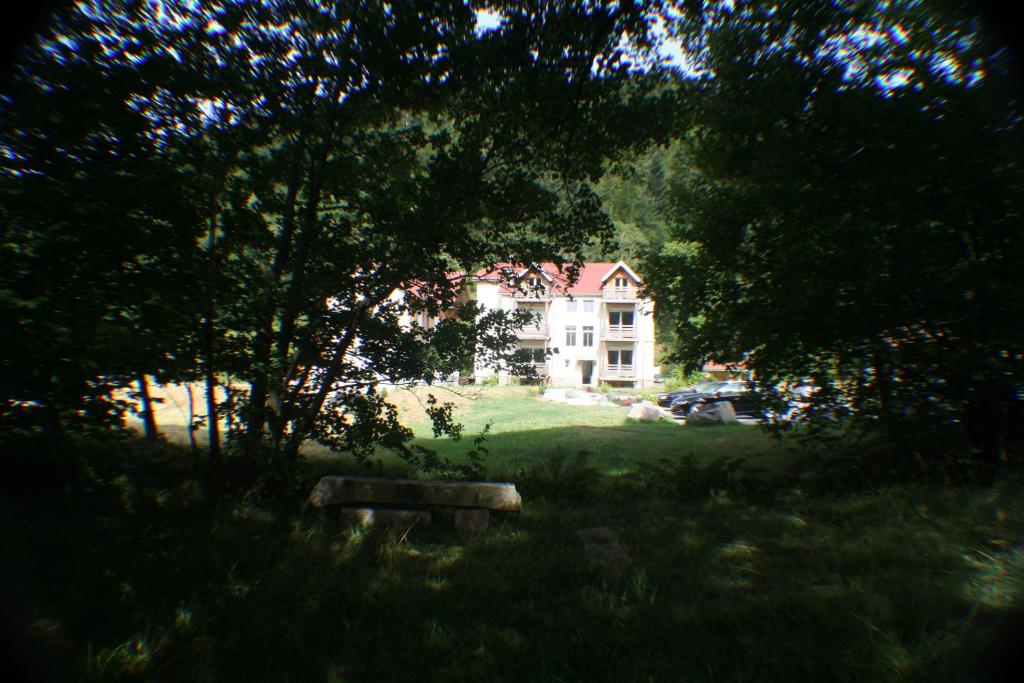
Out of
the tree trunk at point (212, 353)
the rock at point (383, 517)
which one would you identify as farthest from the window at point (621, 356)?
the tree trunk at point (212, 353)

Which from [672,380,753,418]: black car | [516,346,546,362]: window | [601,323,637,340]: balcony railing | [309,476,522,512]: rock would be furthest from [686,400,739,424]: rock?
[601,323,637,340]: balcony railing

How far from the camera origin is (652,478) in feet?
23.7

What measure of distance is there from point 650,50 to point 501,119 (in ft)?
7.07

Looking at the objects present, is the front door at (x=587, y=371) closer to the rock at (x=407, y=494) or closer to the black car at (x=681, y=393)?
the black car at (x=681, y=393)

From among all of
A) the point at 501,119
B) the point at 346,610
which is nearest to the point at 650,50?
the point at 501,119

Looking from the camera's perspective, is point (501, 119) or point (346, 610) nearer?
point (346, 610)

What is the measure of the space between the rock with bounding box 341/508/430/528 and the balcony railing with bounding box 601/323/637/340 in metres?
38.3

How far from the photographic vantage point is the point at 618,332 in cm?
4212

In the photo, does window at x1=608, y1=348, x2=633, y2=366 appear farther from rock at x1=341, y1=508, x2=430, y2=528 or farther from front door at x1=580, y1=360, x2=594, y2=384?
rock at x1=341, y1=508, x2=430, y2=528

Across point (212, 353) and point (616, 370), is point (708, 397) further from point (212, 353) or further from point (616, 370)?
point (616, 370)

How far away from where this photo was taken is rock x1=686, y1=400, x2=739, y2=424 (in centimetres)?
1825

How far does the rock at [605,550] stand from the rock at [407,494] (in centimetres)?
97

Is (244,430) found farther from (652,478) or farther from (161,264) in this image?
(652,478)

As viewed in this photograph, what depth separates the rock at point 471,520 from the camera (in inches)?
195
